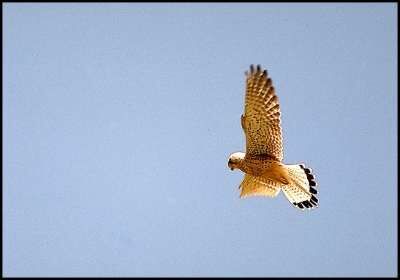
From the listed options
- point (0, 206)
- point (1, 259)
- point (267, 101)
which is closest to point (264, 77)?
point (267, 101)

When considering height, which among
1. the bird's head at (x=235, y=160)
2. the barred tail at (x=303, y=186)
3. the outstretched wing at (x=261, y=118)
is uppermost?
the outstretched wing at (x=261, y=118)

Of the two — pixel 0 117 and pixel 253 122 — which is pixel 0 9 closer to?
pixel 0 117

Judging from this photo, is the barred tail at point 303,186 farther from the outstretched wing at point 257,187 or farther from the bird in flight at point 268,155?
the outstretched wing at point 257,187

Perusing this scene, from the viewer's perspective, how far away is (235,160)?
7.71m

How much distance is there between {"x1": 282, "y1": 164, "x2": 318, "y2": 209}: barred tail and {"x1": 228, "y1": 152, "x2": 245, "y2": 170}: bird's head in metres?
0.59

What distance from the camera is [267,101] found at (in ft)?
23.9

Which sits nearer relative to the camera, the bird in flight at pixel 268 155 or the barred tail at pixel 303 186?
the bird in flight at pixel 268 155

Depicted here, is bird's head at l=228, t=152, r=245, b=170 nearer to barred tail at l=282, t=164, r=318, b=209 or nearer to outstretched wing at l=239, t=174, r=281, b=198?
outstretched wing at l=239, t=174, r=281, b=198

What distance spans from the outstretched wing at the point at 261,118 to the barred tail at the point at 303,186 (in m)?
0.26

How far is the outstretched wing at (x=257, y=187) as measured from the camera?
316 inches

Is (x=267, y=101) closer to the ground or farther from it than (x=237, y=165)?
farther from it

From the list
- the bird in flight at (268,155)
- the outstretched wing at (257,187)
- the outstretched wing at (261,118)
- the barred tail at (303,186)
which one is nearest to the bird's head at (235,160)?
the bird in flight at (268,155)

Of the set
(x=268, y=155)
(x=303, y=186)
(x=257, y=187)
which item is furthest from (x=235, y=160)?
(x=303, y=186)

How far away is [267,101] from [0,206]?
350 inches
